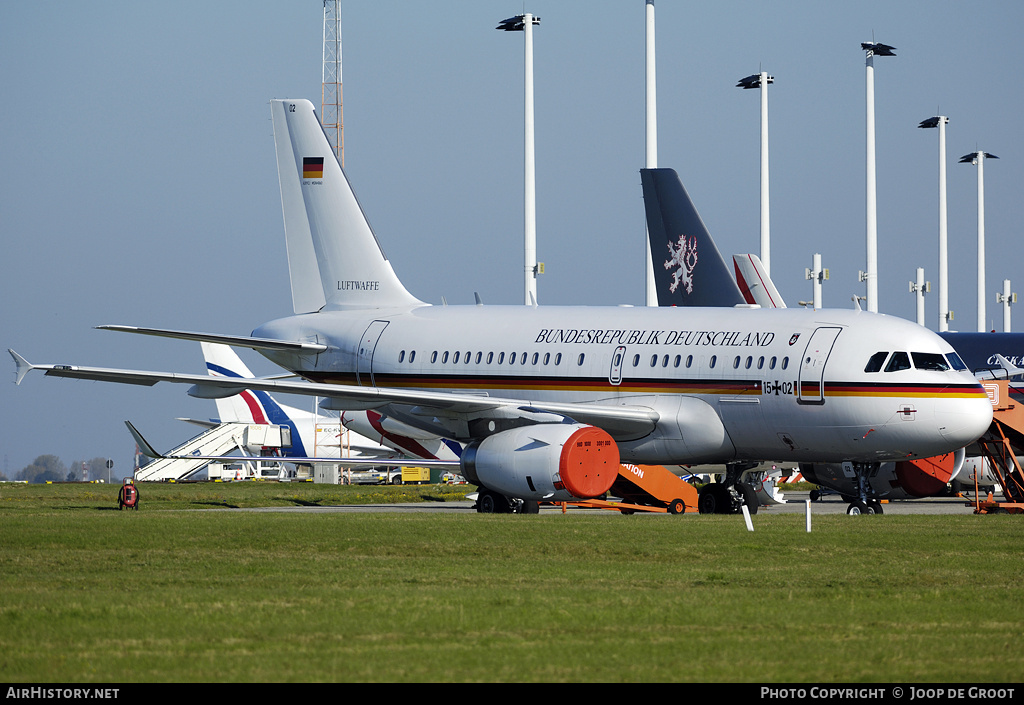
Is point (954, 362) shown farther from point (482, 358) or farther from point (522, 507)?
point (482, 358)

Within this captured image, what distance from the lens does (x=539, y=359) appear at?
104ft

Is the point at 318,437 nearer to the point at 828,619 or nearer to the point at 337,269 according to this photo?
the point at 337,269

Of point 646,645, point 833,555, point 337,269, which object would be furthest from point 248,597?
point 337,269

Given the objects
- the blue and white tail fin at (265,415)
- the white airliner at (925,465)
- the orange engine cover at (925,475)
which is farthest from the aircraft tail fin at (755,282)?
the blue and white tail fin at (265,415)

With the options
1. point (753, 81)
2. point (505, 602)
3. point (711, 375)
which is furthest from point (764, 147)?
point (505, 602)

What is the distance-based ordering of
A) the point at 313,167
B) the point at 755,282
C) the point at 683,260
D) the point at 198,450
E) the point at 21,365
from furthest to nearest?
the point at 198,450 < the point at 755,282 < the point at 683,260 < the point at 313,167 < the point at 21,365

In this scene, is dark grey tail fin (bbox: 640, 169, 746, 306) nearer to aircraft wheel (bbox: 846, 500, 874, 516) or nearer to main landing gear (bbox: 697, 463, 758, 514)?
main landing gear (bbox: 697, 463, 758, 514)

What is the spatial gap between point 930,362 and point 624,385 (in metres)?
6.03

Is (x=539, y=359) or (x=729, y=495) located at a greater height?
(x=539, y=359)

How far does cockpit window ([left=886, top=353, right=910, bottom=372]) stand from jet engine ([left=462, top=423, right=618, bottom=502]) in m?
5.22

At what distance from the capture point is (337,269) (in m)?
37.1

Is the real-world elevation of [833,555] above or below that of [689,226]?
below

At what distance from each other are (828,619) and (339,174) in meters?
26.2

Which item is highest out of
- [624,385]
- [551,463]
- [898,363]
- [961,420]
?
[898,363]
